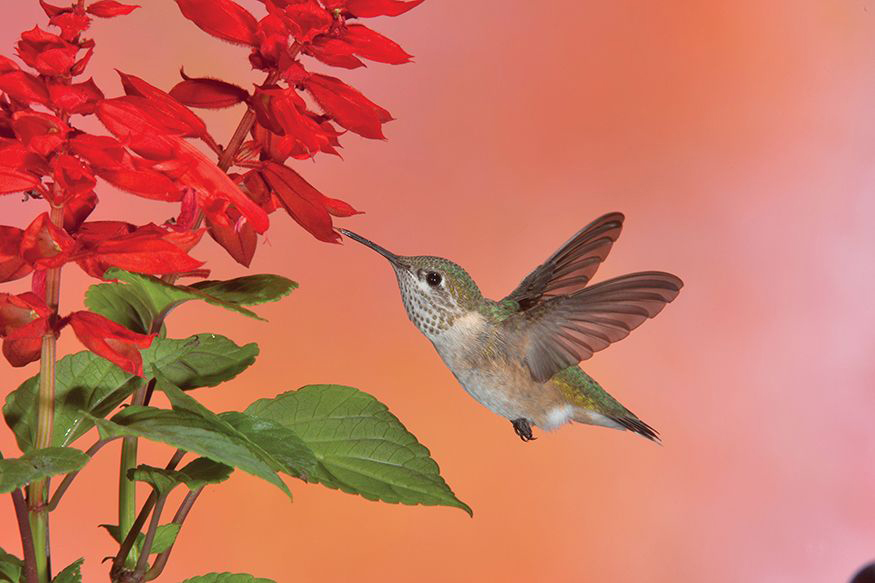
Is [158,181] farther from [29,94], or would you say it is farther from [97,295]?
[97,295]

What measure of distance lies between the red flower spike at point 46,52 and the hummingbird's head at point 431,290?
14.5 inches

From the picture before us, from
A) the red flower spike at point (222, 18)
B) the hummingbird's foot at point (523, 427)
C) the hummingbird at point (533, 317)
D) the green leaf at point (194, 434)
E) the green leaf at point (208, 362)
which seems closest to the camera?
the green leaf at point (194, 434)

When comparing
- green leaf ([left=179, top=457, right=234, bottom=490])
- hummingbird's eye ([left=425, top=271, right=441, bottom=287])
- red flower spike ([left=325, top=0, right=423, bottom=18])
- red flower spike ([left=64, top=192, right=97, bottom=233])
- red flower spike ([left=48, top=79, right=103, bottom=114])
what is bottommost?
green leaf ([left=179, top=457, right=234, bottom=490])

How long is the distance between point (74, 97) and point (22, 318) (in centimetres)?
12

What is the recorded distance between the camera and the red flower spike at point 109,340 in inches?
20.0

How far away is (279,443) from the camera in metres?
0.56

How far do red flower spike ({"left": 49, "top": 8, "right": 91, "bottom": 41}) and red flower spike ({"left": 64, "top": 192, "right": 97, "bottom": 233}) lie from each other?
0.29 ft

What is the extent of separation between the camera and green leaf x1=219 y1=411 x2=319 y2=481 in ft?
1.73

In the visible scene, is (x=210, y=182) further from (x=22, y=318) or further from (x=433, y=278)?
(x=433, y=278)

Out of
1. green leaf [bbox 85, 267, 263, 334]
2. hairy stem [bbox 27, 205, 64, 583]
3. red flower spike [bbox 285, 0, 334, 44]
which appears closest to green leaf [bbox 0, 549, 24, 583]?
hairy stem [bbox 27, 205, 64, 583]

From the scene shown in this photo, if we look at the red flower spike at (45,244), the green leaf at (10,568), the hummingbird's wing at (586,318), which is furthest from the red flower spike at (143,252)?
the hummingbird's wing at (586,318)

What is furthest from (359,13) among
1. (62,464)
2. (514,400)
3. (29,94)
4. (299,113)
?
(514,400)

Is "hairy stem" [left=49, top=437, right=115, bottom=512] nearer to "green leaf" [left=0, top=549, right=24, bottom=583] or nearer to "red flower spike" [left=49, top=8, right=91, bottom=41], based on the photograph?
"green leaf" [left=0, top=549, right=24, bottom=583]

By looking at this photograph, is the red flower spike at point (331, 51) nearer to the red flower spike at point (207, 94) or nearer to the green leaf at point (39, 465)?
the red flower spike at point (207, 94)
